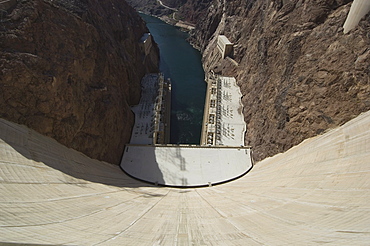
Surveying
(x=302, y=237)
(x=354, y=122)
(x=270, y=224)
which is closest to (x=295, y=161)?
(x=354, y=122)

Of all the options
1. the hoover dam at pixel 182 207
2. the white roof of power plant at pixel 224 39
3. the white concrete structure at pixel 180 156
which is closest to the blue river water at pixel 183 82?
the white concrete structure at pixel 180 156

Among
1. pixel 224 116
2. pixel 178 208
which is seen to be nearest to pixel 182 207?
pixel 178 208

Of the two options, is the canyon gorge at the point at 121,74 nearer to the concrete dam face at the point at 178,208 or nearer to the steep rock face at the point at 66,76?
the steep rock face at the point at 66,76

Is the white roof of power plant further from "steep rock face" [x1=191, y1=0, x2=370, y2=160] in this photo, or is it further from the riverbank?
the riverbank

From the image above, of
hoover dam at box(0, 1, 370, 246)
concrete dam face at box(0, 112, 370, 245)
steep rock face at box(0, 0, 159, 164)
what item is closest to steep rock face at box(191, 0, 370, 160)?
hoover dam at box(0, 1, 370, 246)

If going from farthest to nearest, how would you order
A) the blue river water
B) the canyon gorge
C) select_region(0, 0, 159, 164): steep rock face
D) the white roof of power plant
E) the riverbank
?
the riverbank
the white roof of power plant
the blue river water
the canyon gorge
select_region(0, 0, 159, 164): steep rock face

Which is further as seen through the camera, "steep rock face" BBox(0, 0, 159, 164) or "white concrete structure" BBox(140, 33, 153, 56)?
"white concrete structure" BBox(140, 33, 153, 56)

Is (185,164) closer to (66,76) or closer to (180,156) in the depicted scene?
(180,156)
